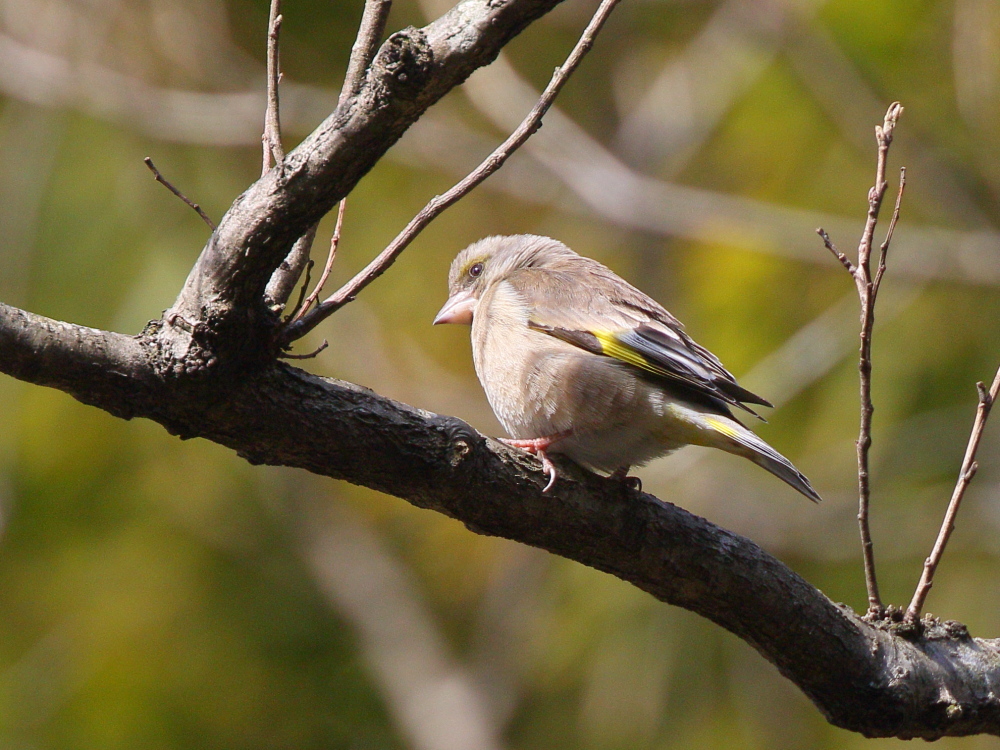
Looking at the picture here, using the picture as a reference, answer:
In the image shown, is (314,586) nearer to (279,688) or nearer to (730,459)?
(279,688)

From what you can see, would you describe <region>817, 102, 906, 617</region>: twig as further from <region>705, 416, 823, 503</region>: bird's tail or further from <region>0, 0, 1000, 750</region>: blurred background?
<region>0, 0, 1000, 750</region>: blurred background

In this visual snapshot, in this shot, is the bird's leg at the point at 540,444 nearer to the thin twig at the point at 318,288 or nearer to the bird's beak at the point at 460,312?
the thin twig at the point at 318,288

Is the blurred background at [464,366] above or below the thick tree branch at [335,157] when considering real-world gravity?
above

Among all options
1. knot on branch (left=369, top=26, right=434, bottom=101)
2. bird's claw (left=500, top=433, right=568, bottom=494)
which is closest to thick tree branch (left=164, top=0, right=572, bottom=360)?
knot on branch (left=369, top=26, right=434, bottom=101)

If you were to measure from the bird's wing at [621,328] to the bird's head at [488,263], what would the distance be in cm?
42

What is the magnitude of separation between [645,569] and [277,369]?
4.12ft

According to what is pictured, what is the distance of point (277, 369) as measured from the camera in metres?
2.50

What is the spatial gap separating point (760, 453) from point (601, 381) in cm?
60

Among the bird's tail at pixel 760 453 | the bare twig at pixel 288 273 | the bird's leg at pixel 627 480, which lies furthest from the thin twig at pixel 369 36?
the bird's tail at pixel 760 453

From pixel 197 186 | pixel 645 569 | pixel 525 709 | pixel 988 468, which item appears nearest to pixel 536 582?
pixel 525 709

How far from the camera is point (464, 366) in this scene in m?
9.73

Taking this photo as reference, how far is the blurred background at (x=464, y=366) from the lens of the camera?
7277 millimetres

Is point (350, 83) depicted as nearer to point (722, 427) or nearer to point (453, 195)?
point (453, 195)

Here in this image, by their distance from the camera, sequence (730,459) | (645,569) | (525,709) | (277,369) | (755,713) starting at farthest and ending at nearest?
(525,709)
(730,459)
(755,713)
(645,569)
(277,369)
